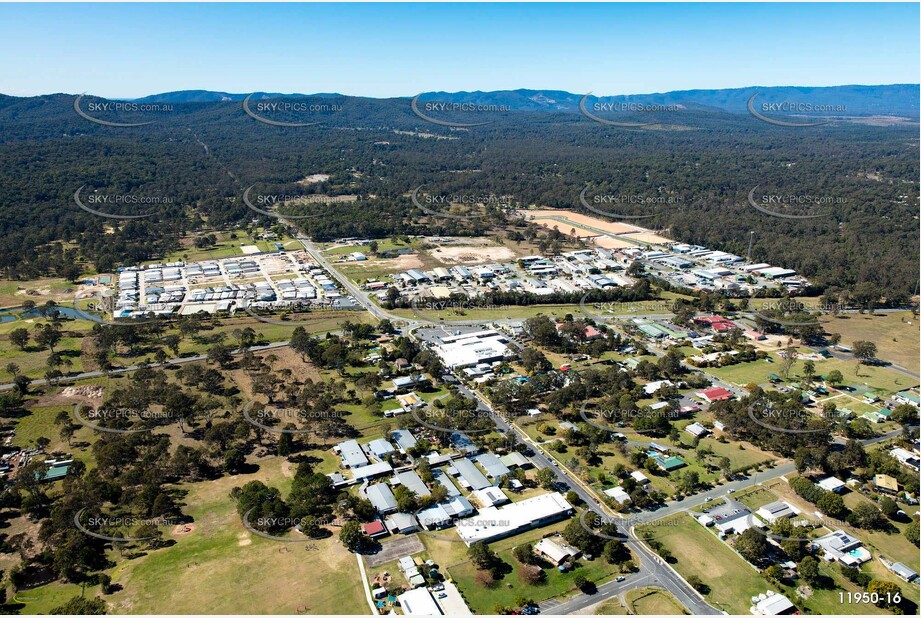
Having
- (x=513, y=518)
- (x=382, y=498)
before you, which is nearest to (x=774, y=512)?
(x=513, y=518)

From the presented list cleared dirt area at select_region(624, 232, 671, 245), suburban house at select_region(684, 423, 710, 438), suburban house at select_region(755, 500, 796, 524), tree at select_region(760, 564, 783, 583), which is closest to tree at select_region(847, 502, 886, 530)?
suburban house at select_region(755, 500, 796, 524)

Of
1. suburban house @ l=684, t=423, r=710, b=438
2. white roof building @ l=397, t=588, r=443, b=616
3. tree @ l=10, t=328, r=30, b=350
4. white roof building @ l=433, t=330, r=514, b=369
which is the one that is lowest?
white roof building @ l=397, t=588, r=443, b=616

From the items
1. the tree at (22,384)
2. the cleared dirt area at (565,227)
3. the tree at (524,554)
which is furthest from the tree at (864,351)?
the tree at (22,384)

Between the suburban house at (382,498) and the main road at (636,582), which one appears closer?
the main road at (636,582)

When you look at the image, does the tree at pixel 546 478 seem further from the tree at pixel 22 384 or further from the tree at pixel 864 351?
the tree at pixel 22 384

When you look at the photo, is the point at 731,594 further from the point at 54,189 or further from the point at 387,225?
the point at 54,189

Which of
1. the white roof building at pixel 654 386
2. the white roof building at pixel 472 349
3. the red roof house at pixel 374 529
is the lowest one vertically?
the red roof house at pixel 374 529

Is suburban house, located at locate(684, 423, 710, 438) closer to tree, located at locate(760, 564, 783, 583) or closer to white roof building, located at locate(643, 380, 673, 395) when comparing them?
white roof building, located at locate(643, 380, 673, 395)
